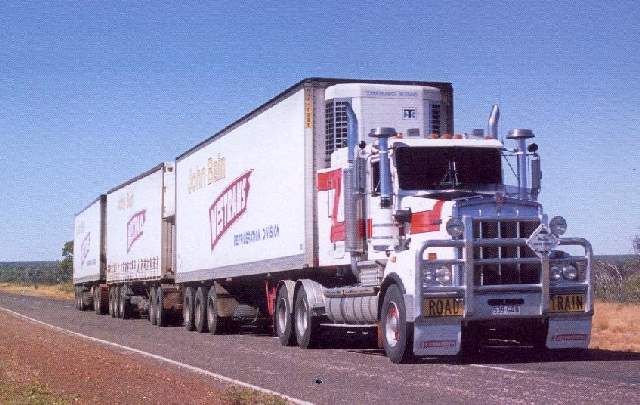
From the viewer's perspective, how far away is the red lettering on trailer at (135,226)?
3562cm

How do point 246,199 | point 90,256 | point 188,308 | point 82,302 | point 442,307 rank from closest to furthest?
point 442,307 < point 246,199 < point 188,308 < point 90,256 < point 82,302

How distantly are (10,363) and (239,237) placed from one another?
27.6ft

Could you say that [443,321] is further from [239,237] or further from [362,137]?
[239,237]

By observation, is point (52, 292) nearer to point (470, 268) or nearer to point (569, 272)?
point (569, 272)

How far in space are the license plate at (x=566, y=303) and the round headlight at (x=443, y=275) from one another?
60.2 inches

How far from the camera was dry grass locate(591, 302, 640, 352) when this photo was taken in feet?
72.1

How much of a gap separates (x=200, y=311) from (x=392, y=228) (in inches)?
481

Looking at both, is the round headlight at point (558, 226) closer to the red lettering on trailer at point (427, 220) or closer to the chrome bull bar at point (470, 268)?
the chrome bull bar at point (470, 268)

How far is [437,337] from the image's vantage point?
1499 centimetres

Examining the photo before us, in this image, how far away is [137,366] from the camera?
1569 centimetres

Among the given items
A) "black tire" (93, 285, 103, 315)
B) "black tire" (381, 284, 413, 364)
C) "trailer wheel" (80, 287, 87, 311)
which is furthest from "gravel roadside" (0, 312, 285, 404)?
"trailer wheel" (80, 287, 87, 311)

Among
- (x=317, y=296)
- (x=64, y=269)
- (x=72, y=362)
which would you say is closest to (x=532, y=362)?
(x=317, y=296)

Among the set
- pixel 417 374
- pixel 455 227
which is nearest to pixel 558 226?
pixel 455 227

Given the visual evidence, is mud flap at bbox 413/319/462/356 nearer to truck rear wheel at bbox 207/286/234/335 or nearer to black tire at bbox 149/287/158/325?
truck rear wheel at bbox 207/286/234/335
